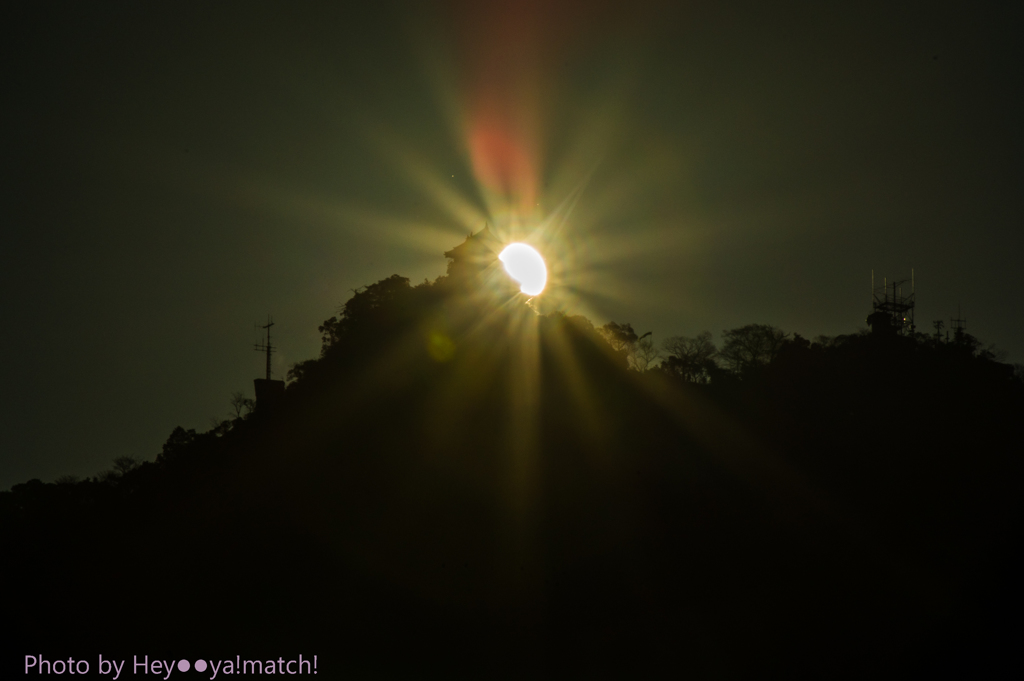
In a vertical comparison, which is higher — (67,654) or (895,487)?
(895,487)

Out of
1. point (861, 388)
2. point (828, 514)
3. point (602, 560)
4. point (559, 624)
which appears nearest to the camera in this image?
point (559, 624)

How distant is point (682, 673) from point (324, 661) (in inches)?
670

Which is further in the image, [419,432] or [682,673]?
[419,432]

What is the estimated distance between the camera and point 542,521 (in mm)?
44156

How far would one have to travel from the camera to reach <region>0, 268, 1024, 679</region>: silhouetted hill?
1527 inches

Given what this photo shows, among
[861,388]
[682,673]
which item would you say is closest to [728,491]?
[682,673]

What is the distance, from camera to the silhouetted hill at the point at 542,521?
38.8 meters

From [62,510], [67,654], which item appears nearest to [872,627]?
[67,654]

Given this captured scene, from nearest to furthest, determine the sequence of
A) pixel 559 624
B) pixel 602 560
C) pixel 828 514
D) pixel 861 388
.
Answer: pixel 559 624
pixel 602 560
pixel 828 514
pixel 861 388

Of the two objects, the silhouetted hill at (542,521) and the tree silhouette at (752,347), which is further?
the tree silhouette at (752,347)

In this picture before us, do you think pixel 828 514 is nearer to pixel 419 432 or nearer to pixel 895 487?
pixel 895 487

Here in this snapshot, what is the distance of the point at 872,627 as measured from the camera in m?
38.4

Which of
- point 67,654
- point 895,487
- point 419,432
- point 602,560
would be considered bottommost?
point 67,654

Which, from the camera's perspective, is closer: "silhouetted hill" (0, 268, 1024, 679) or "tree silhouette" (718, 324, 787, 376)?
"silhouetted hill" (0, 268, 1024, 679)
